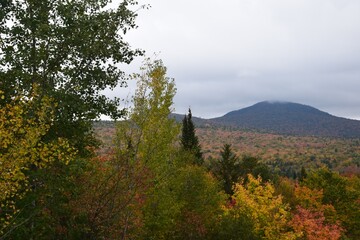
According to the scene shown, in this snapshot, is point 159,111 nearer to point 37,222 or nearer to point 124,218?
point 124,218

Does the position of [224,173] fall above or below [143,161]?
below

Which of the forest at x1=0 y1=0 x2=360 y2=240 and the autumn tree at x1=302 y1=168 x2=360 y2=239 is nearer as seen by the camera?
the forest at x1=0 y1=0 x2=360 y2=240

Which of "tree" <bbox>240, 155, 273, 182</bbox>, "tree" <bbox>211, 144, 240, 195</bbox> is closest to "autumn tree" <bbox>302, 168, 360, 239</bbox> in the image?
"tree" <bbox>211, 144, 240, 195</bbox>

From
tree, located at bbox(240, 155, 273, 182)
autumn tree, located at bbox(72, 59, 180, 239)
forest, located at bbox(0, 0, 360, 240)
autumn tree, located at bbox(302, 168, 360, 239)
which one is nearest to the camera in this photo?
forest, located at bbox(0, 0, 360, 240)

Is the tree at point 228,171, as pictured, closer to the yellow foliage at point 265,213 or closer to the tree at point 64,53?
the yellow foliage at point 265,213

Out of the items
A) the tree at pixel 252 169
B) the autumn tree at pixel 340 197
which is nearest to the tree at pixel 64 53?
the autumn tree at pixel 340 197

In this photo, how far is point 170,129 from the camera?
20438 mm

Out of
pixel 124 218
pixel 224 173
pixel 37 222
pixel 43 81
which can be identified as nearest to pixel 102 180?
pixel 124 218

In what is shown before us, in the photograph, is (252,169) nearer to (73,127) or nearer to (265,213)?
(265,213)

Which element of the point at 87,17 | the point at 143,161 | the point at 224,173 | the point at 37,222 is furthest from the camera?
the point at 224,173

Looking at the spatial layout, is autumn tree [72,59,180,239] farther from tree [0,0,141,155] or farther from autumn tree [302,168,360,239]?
autumn tree [302,168,360,239]

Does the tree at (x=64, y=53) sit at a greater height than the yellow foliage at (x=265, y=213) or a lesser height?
greater

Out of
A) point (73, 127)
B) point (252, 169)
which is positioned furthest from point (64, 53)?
point (252, 169)

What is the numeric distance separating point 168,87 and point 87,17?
255 inches
